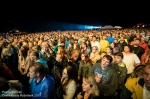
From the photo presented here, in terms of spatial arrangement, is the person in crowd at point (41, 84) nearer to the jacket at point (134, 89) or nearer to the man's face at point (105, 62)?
the jacket at point (134, 89)

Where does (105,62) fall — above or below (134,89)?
above

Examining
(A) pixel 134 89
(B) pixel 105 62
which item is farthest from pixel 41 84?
(B) pixel 105 62

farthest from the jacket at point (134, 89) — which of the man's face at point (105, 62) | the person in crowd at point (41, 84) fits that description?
the person in crowd at point (41, 84)

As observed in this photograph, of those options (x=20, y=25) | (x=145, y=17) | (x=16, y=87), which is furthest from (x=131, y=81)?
(x=145, y=17)

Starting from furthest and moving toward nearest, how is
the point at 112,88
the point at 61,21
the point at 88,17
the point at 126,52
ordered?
the point at 88,17, the point at 61,21, the point at 126,52, the point at 112,88

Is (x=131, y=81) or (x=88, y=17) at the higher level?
(x=88, y=17)

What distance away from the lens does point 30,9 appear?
64875 mm

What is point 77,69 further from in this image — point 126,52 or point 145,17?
point 145,17

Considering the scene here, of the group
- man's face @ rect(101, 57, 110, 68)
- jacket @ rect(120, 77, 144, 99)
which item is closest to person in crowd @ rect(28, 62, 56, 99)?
jacket @ rect(120, 77, 144, 99)

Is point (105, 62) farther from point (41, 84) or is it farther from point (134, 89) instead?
point (41, 84)

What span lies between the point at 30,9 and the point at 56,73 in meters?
64.0

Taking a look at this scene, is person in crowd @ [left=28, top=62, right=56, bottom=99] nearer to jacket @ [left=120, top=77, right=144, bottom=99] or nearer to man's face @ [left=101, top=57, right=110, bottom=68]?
jacket @ [left=120, top=77, right=144, bottom=99]

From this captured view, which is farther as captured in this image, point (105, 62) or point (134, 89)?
point (105, 62)

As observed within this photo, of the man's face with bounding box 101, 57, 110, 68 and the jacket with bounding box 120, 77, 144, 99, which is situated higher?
the man's face with bounding box 101, 57, 110, 68
